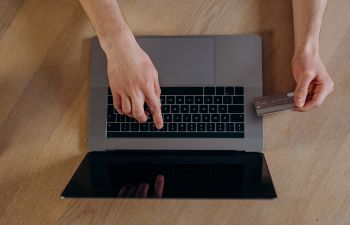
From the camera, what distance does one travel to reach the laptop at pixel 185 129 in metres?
0.73

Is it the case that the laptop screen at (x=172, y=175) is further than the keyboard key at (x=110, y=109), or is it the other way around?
the keyboard key at (x=110, y=109)

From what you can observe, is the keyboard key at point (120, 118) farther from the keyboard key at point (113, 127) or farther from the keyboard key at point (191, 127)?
the keyboard key at point (191, 127)

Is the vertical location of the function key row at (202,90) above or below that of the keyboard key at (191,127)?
above

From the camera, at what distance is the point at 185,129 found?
2.59 ft

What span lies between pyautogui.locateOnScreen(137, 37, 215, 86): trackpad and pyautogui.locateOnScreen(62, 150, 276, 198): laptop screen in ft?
0.51

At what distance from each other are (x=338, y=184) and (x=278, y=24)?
0.36 metres

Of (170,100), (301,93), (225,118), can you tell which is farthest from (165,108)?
(301,93)

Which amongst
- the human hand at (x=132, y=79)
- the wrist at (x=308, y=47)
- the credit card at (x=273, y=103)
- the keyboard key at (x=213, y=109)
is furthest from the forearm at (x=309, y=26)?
the human hand at (x=132, y=79)

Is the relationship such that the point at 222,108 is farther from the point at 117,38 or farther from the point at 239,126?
the point at 117,38

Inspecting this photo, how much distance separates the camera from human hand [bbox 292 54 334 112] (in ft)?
2.46

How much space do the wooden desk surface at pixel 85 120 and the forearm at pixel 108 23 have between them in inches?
3.3

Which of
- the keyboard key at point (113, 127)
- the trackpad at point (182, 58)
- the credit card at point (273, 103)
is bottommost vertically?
the keyboard key at point (113, 127)

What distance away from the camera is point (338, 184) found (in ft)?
2.50

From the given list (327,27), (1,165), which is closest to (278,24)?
(327,27)
